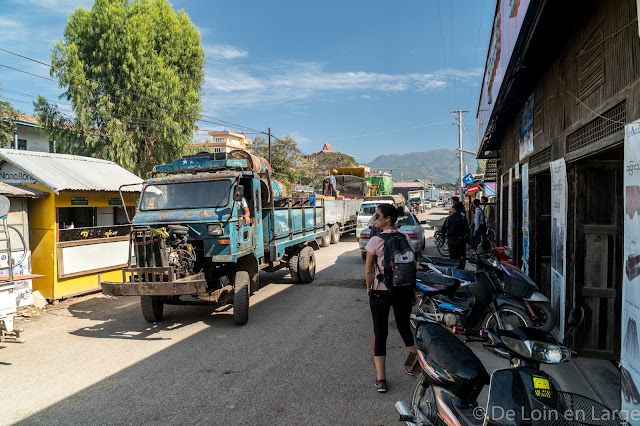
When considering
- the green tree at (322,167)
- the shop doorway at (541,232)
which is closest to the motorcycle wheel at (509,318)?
the shop doorway at (541,232)

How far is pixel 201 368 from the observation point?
475 centimetres

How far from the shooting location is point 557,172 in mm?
5172

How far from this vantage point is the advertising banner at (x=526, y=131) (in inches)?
298

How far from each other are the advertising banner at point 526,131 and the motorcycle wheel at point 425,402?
5.70 m

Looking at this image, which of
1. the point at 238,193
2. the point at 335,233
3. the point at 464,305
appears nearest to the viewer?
the point at 464,305

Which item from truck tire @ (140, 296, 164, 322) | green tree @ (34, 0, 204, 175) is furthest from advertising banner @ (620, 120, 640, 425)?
green tree @ (34, 0, 204, 175)

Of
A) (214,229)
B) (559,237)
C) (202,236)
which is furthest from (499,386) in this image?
(202,236)

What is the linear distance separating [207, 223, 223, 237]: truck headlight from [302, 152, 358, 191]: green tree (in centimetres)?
4237

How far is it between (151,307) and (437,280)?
177 inches

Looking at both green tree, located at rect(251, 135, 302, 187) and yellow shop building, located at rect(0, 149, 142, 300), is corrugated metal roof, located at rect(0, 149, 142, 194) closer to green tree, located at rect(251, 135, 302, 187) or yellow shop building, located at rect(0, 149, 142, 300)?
yellow shop building, located at rect(0, 149, 142, 300)

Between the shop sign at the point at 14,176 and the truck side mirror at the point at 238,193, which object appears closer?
the truck side mirror at the point at 238,193

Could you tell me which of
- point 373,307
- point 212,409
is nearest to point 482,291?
point 373,307

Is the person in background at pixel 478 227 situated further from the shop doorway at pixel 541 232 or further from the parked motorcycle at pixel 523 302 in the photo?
the parked motorcycle at pixel 523 302

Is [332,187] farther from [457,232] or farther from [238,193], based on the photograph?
[238,193]
